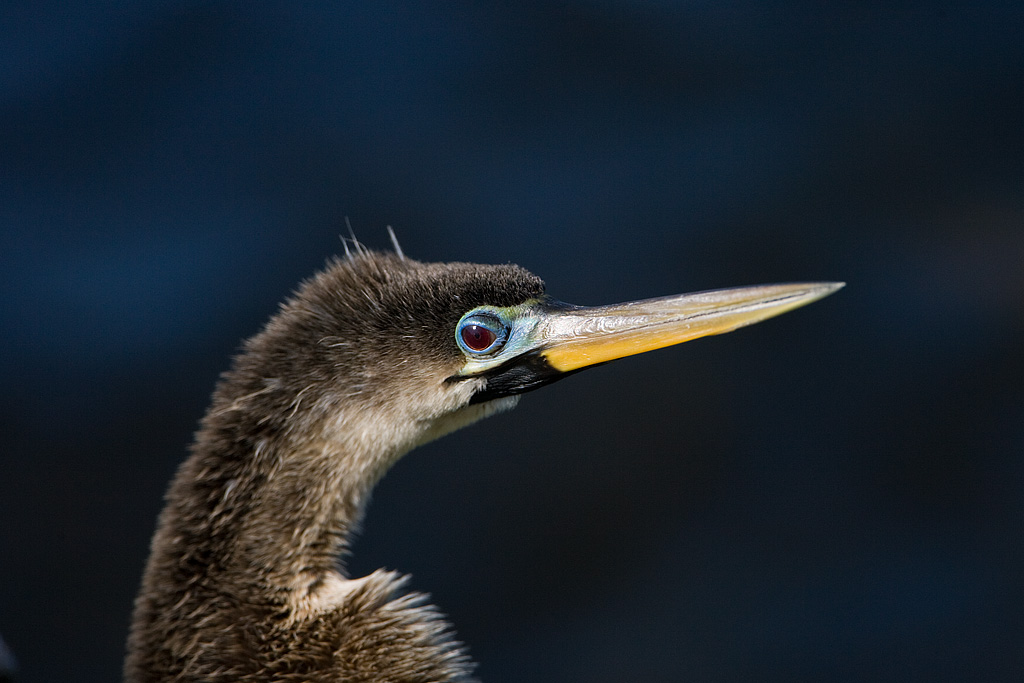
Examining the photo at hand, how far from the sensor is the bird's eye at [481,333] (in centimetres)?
257

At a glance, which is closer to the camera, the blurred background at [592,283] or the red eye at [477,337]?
the red eye at [477,337]

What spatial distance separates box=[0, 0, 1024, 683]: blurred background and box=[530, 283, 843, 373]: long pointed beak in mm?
1565

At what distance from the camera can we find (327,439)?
259 centimetres

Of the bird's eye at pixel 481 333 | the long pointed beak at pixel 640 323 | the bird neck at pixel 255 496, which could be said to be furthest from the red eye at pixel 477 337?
the bird neck at pixel 255 496

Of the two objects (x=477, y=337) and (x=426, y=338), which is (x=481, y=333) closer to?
(x=477, y=337)

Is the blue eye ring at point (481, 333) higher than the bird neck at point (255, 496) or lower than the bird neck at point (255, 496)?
higher

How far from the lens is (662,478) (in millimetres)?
4191

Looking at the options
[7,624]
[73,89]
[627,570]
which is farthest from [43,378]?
[627,570]

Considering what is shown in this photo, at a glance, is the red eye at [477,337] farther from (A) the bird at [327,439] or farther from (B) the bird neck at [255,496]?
(B) the bird neck at [255,496]

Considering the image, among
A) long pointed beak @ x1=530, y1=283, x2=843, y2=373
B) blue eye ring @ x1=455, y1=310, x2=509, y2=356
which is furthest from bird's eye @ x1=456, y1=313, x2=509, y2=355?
long pointed beak @ x1=530, y1=283, x2=843, y2=373

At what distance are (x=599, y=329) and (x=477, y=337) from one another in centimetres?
31

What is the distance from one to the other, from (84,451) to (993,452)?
11.9ft

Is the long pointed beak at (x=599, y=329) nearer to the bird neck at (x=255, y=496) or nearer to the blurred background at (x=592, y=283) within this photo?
the bird neck at (x=255, y=496)

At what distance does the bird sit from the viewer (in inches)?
100
